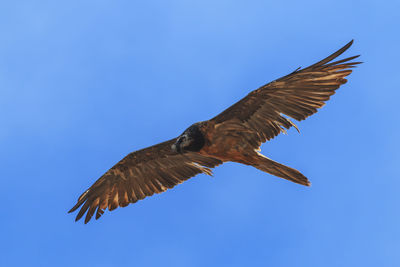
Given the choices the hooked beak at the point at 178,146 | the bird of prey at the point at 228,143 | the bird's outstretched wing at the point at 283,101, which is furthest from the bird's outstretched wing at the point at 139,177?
the bird's outstretched wing at the point at 283,101

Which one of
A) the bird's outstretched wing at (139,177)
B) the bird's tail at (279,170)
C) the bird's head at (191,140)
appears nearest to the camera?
the bird's tail at (279,170)

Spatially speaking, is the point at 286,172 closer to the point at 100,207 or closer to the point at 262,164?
the point at 262,164

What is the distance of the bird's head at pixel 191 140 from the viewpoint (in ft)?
36.2

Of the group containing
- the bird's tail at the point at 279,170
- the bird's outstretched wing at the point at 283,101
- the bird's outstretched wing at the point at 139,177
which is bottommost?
the bird's tail at the point at 279,170

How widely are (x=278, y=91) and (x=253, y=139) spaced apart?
1084 mm

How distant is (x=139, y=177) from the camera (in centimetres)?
1264

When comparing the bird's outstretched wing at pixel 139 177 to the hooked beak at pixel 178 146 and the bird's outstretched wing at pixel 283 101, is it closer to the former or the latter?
the hooked beak at pixel 178 146

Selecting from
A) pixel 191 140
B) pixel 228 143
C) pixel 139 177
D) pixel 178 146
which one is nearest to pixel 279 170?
pixel 228 143

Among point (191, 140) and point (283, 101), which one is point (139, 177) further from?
point (283, 101)

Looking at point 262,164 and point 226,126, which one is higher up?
point 226,126

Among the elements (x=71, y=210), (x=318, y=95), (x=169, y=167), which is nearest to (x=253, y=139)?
(x=318, y=95)

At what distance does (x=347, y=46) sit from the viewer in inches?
372

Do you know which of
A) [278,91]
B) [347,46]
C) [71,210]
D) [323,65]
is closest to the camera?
[347,46]

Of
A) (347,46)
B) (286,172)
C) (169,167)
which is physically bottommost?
(286,172)
